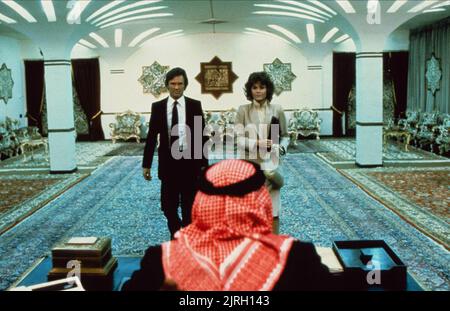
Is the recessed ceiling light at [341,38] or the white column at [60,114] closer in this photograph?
the white column at [60,114]

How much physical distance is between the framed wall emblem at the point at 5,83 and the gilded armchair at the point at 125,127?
2.63 metres

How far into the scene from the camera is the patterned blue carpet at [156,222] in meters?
4.30

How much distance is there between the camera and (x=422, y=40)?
490 inches

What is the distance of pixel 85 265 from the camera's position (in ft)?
7.24

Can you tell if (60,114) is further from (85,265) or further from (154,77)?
(85,265)

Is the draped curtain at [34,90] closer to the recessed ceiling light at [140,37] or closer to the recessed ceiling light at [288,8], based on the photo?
the recessed ceiling light at [140,37]

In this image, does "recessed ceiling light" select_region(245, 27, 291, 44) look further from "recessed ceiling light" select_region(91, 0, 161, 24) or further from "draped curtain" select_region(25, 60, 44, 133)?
"draped curtain" select_region(25, 60, 44, 133)

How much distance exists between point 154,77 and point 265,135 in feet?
35.2

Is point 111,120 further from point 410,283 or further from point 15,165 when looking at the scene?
point 410,283

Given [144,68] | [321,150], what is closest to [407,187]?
[321,150]

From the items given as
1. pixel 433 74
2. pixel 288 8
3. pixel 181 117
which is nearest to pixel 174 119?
pixel 181 117

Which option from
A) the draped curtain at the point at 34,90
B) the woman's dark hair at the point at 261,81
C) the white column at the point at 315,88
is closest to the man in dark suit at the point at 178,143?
the woman's dark hair at the point at 261,81

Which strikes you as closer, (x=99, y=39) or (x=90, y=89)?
(x=99, y=39)

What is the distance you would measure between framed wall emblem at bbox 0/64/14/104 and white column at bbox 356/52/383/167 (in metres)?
8.49
